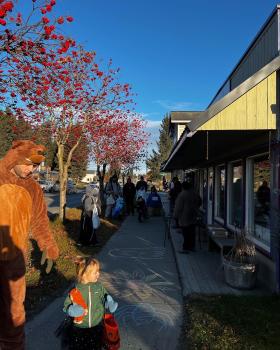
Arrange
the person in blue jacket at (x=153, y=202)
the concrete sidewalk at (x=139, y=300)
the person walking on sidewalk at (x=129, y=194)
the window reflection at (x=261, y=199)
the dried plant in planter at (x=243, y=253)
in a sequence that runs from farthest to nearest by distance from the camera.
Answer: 1. the person walking on sidewalk at (x=129, y=194)
2. the person in blue jacket at (x=153, y=202)
3. the window reflection at (x=261, y=199)
4. the dried plant in planter at (x=243, y=253)
5. the concrete sidewalk at (x=139, y=300)

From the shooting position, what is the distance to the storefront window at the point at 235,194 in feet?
29.7

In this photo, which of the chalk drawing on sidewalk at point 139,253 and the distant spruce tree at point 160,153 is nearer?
the chalk drawing on sidewalk at point 139,253

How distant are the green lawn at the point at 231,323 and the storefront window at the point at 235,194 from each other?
137 inches

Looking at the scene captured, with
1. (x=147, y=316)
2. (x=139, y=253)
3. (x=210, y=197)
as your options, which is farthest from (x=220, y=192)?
(x=147, y=316)

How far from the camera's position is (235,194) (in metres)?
9.89

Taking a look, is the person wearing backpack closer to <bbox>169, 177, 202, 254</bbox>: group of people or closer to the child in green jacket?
<bbox>169, 177, 202, 254</bbox>: group of people

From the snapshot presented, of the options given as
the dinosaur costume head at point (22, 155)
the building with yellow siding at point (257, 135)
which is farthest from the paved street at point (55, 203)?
the dinosaur costume head at point (22, 155)

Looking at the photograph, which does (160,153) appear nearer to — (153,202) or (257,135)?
(153,202)

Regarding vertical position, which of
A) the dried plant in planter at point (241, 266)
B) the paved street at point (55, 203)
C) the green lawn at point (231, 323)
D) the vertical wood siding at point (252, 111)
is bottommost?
the green lawn at point (231, 323)

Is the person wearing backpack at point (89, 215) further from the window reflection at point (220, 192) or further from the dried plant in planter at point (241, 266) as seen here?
the dried plant in planter at point (241, 266)

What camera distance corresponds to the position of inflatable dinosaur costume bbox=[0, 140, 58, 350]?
3.37 m

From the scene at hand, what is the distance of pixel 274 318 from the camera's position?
4.81 metres

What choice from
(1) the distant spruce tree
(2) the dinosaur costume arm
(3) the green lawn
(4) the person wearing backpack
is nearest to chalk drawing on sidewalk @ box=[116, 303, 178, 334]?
(3) the green lawn

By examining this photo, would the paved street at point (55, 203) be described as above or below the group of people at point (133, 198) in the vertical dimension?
below
